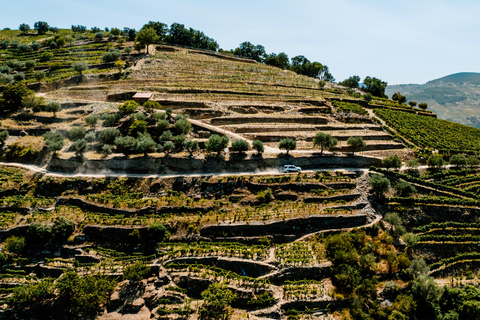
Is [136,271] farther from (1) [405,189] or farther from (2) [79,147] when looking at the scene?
(1) [405,189]

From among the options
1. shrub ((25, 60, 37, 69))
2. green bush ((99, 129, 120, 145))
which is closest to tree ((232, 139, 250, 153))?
green bush ((99, 129, 120, 145))

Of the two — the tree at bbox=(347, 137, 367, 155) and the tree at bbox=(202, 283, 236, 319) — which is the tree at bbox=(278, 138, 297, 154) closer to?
the tree at bbox=(347, 137, 367, 155)

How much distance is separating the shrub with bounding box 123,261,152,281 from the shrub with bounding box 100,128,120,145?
1075 inches

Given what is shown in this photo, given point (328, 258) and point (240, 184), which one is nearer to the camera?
point (328, 258)

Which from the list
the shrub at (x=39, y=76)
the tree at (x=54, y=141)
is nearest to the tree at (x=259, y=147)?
the tree at (x=54, y=141)

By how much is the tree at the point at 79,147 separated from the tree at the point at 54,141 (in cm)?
231

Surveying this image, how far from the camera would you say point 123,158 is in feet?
165

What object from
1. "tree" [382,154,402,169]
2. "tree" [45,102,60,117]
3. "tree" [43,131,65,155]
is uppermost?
"tree" [45,102,60,117]

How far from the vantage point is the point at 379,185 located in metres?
46.3

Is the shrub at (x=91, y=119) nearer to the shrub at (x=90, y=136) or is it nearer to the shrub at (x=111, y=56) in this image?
the shrub at (x=90, y=136)

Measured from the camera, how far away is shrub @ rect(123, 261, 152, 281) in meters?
34.5

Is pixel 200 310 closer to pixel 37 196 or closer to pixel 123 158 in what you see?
pixel 123 158

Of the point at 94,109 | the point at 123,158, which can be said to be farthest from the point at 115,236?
the point at 94,109

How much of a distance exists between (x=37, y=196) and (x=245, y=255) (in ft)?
117
